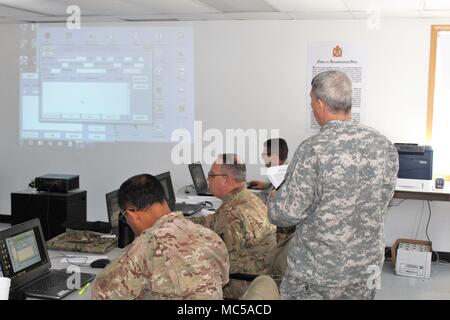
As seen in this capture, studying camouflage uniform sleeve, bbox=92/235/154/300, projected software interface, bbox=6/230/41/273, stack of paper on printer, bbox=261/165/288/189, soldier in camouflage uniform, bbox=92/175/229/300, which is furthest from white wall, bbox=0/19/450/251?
camouflage uniform sleeve, bbox=92/235/154/300

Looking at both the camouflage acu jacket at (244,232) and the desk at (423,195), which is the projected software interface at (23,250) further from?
the desk at (423,195)

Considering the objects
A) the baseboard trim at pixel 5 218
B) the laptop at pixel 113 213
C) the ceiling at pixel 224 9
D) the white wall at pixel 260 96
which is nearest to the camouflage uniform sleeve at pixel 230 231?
the laptop at pixel 113 213

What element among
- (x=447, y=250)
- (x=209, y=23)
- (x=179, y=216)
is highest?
(x=209, y=23)

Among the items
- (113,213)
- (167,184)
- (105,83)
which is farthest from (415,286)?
(105,83)

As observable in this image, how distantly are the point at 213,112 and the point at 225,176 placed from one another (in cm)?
275

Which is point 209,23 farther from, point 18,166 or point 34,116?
point 18,166

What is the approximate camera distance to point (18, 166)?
6.67m

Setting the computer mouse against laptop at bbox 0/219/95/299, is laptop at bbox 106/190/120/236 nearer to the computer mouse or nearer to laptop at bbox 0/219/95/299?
the computer mouse

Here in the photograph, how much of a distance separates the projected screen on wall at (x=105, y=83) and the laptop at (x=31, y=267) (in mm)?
3536

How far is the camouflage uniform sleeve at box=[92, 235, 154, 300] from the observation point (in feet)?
6.52

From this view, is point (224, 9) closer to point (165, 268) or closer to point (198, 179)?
point (198, 179)

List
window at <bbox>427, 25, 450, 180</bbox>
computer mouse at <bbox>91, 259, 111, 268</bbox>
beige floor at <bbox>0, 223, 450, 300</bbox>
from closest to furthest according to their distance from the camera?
computer mouse at <bbox>91, 259, 111, 268</bbox>, beige floor at <bbox>0, 223, 450, 300</bbox>, window at <bbox>427, 25, 450, 180</bbox>

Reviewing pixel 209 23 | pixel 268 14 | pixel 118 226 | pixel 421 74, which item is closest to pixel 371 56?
pixel 421 74

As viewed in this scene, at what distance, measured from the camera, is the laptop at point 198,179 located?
17.1 ft
